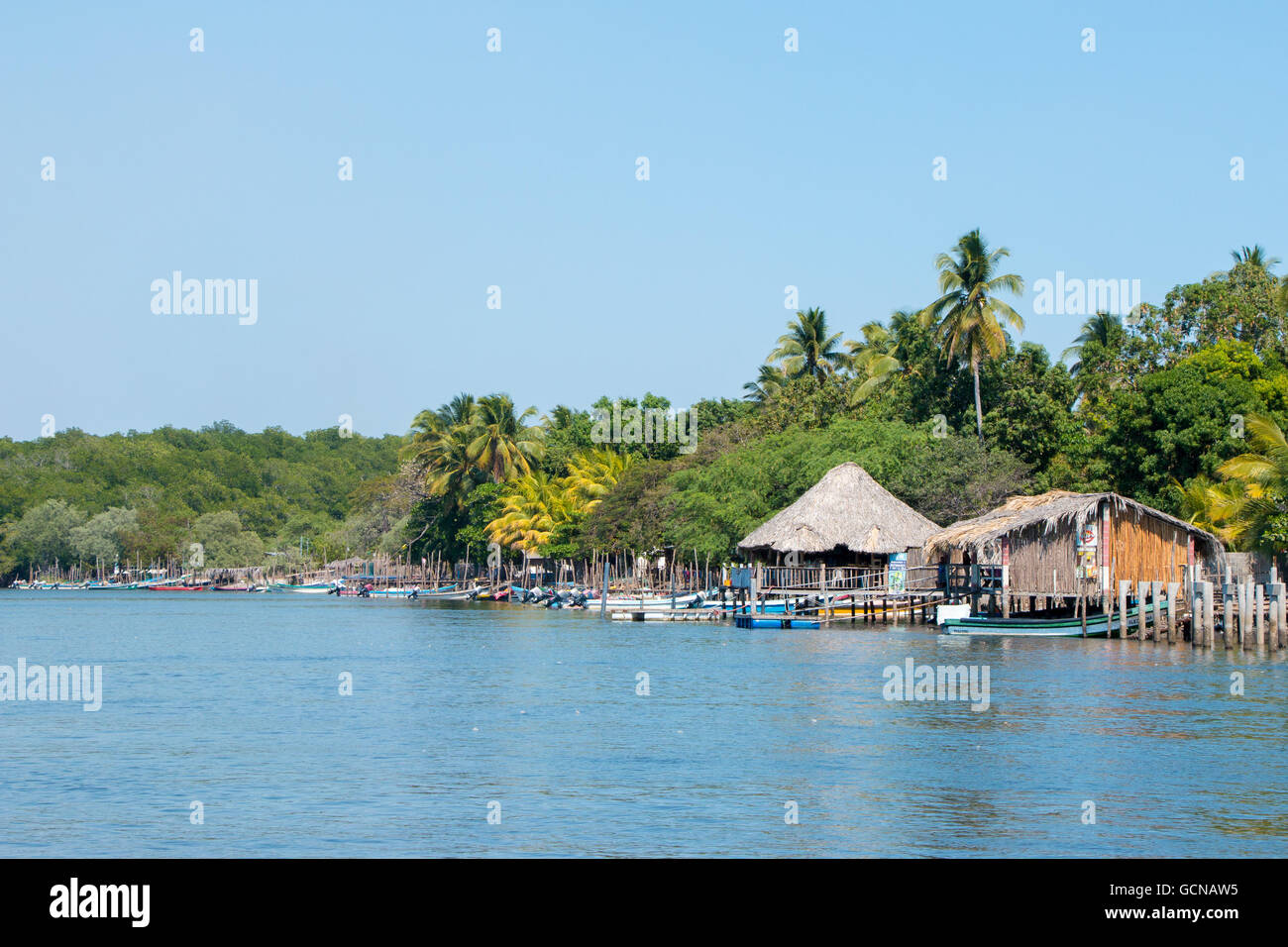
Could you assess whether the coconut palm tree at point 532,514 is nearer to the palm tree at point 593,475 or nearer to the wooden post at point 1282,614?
the palm tree at point 593,475

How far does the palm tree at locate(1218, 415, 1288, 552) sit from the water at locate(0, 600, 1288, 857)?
4269mm

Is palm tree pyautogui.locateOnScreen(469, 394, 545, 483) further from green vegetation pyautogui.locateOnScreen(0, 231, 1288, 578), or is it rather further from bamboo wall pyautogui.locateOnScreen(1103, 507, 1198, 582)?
bamboo wall pyautogui.locateOnScreen(1103, 507, 1198, 582)

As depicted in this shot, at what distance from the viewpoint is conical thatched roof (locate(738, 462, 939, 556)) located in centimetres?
5606

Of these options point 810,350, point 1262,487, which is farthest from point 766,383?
point 1262,487

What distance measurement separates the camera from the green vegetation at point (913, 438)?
4722cm

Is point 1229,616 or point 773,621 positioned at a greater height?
point 1229,616

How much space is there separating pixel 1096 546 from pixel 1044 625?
3091 mm

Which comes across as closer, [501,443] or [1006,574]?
[1006,574]

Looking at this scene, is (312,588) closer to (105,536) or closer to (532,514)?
Result: (105,536)

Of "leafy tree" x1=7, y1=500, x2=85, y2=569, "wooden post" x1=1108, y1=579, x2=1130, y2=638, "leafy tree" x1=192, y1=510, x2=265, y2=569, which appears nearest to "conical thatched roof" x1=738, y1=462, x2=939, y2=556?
"wooden post" x1=1108, y1=579, x2=1130, y2=638

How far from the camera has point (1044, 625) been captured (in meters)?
44.7

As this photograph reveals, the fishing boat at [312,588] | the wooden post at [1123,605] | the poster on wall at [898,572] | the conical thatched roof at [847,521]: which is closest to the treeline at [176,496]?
the fishing boat at [312,588]

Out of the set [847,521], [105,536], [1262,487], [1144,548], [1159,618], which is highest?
[105,536]
